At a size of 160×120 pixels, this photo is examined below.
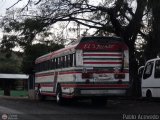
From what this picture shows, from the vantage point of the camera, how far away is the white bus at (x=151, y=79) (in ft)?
86.6

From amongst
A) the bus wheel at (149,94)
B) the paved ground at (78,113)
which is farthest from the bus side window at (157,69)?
the paved ground at (78,113)

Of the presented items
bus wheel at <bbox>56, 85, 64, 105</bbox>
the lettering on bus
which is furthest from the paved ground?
the lettering on bus

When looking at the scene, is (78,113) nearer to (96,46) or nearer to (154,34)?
(96,46)

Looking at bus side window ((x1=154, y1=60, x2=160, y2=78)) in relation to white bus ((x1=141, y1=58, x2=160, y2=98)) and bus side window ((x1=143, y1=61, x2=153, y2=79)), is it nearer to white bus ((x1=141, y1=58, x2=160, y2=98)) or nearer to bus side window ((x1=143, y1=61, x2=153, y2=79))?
white bus ((x1=141, y1=58, x2=160, y2=98))

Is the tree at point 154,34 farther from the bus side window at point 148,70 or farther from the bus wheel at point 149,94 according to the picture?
the bus wheel at point 149,94

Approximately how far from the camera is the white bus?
26384 millimetres

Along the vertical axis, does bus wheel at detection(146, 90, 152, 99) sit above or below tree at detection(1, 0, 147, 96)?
below

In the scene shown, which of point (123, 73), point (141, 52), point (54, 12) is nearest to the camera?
point (123, 73)

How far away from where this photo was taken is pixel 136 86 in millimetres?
33250

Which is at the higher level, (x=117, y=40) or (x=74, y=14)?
(x=74, y=14)

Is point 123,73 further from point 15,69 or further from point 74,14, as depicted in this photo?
point 15,69

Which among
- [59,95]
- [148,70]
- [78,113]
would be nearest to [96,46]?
[59,95]

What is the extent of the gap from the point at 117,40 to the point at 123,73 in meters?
1.58

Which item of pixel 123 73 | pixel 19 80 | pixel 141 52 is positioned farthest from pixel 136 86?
pixel 19 80
